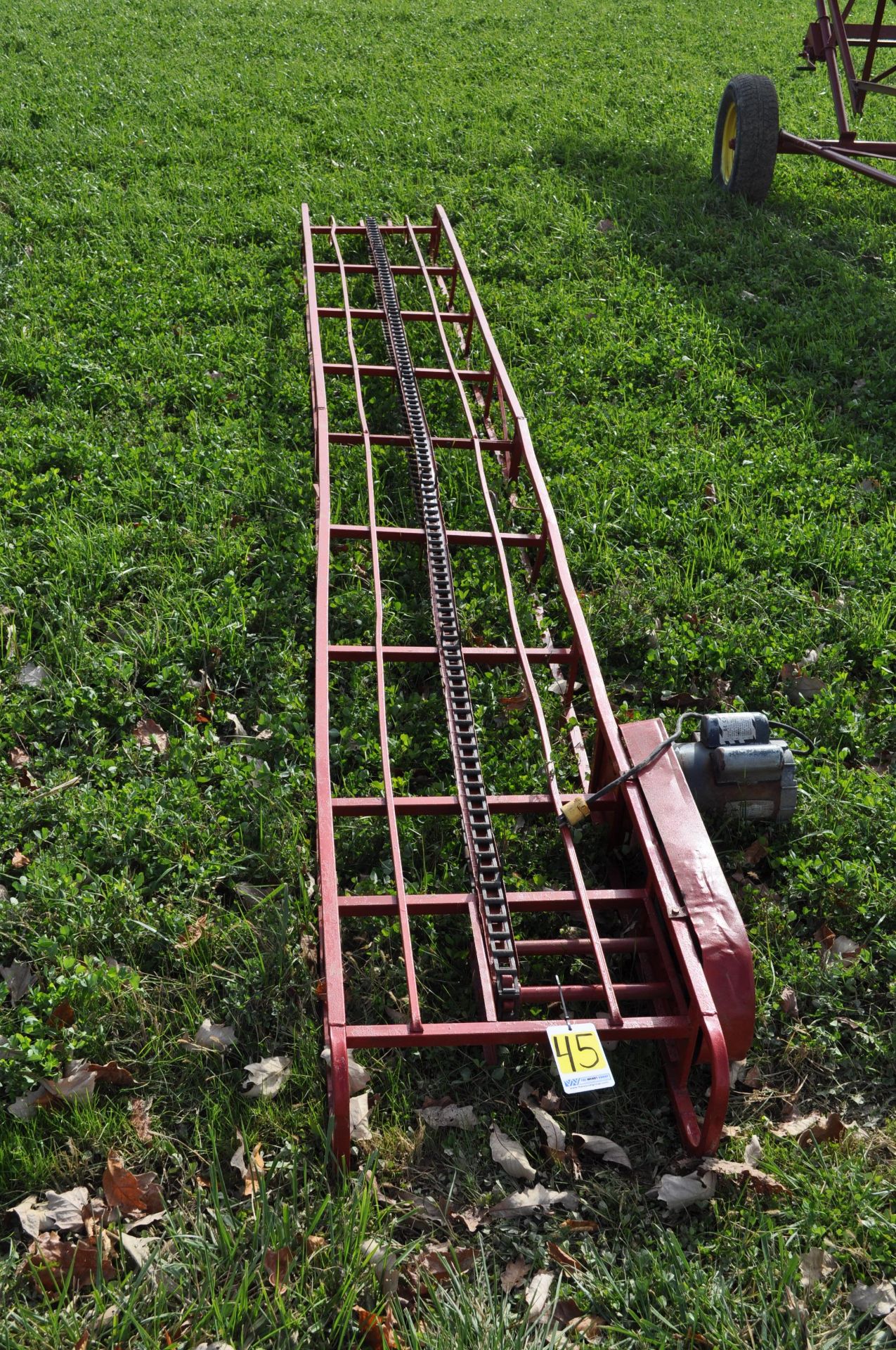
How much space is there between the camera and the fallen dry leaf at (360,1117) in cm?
282

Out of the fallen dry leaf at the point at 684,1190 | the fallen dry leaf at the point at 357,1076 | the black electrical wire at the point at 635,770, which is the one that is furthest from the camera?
the black electrical wire at the point at 635,770

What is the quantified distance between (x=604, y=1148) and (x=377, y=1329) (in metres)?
0.73

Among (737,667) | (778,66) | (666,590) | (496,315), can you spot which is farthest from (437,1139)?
(778,66)

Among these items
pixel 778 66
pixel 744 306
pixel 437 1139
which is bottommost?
pixel 437 1139

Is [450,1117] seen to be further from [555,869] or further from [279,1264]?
[555,869]

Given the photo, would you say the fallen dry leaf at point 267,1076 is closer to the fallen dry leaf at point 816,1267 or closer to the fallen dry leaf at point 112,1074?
the fallen dry leaf at point 112,1074

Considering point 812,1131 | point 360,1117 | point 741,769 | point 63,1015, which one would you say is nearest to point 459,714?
point 741,769

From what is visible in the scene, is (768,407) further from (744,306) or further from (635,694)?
(635,694)

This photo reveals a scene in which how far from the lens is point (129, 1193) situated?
2.67 m

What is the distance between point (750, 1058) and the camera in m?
3.12

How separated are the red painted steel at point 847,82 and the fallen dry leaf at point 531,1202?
6914mm

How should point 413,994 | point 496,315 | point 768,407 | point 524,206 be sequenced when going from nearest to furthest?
point 413,994 → point 768,407 → point 496,315 → point 524,206

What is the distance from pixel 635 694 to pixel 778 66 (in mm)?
10985

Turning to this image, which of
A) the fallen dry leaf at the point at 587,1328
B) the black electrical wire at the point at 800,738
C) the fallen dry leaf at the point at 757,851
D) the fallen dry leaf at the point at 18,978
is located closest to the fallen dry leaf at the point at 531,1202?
the fallen dry leaf at the point at 587,1328
